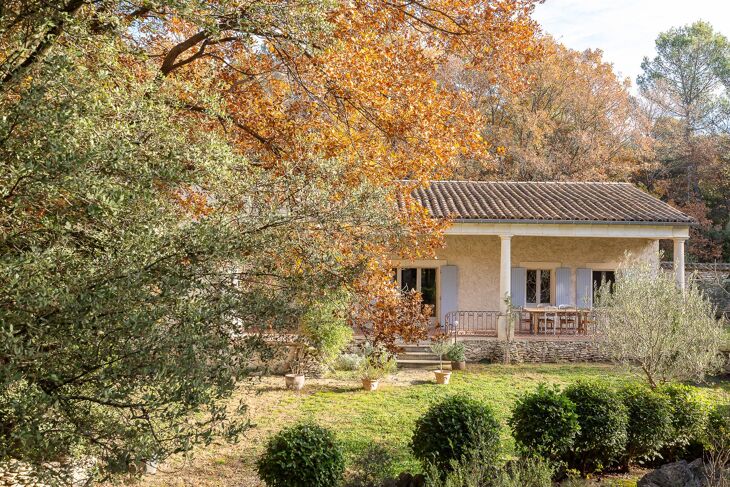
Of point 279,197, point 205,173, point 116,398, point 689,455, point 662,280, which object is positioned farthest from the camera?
point 662,280

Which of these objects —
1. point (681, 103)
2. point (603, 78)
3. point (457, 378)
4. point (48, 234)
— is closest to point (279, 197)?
point (48, 234)

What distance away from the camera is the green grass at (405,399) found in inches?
405

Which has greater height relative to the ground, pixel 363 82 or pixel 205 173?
pixel 363 82

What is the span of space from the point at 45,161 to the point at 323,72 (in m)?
5.22

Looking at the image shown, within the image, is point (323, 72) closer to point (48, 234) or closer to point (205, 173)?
point (205, 173)

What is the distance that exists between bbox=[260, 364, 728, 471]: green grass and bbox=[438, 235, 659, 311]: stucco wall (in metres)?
3.75

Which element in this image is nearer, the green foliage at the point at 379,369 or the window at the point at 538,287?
the green foliage at the point at 379,369

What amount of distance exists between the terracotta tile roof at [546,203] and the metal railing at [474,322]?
10.0 ft

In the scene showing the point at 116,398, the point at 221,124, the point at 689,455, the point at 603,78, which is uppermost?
the point at 603,78

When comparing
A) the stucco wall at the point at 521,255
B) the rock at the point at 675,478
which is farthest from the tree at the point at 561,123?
the rock at the point at 675,478

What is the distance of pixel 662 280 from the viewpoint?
12.4 meters

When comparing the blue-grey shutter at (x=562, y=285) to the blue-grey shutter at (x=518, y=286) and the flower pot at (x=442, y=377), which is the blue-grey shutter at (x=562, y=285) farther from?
the flower pot at (x=442, y=377)

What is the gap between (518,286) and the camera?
21.0 metres

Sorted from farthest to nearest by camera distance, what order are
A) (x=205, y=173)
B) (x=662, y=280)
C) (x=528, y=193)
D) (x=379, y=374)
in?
(x=528, y=193), (x=379, y=374), (x=662, y=280), (x=205, y=173)
